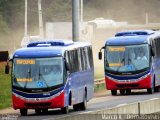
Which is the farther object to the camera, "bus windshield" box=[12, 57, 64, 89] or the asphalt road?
"bus windshield" box=[12, 57, 64, 89]

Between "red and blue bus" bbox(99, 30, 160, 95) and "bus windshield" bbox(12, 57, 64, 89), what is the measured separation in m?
13.0

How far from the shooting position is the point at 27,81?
1242 inches

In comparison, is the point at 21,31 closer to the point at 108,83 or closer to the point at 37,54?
the point at 108,83

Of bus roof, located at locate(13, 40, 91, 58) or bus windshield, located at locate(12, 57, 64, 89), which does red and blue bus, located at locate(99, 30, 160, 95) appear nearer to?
bus roof, located at locate(13, 40, 91, 58)

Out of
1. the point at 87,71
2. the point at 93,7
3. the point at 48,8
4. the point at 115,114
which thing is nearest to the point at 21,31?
the point at 48,8

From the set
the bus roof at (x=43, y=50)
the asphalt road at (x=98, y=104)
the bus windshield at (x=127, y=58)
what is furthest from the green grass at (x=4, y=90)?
the bus roof at (x=43, y=50)

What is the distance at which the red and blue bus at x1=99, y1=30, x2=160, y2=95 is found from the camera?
146 feet

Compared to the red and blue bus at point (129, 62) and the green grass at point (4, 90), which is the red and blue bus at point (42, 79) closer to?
the green grass at point (4, 90)

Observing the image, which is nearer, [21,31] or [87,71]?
[87,71]

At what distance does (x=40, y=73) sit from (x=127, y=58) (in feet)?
44.2

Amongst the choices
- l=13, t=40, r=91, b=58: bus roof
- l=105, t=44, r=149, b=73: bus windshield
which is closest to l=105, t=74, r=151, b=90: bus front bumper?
l=105, t=44, r=149, b=73: bus windshield

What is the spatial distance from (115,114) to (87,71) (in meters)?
13.2

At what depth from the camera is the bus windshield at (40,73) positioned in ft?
103

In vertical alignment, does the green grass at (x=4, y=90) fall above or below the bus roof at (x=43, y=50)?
below
